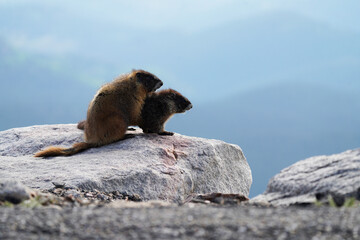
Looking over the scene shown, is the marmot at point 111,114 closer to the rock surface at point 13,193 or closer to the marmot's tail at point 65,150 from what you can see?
the marmot's tail at point 65,150

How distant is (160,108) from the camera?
9992 mm

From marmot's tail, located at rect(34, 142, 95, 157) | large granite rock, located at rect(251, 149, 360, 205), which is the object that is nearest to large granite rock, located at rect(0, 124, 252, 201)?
Answer: marmot's tail, located at rect(34, 142, 95, 157)

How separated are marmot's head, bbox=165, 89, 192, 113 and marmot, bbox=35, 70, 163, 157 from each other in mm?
590

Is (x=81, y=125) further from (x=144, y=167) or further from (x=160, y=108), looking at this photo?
(x=144, y=167)

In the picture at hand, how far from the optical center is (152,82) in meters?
10.1

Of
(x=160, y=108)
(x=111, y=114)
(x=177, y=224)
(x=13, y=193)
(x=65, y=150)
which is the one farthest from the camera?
(x=160, y=108)

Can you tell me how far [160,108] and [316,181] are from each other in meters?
4.70

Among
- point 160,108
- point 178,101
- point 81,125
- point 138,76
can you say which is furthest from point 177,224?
point 81,125

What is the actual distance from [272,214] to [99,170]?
445 cm

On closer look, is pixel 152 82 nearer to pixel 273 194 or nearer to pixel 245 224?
pixel 273 194

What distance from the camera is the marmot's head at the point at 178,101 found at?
10219 mm

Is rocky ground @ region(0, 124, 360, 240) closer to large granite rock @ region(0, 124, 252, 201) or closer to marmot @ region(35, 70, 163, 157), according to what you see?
large granite rock @ region(0, 124, 252, 201)

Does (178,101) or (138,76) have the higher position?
(138,76)

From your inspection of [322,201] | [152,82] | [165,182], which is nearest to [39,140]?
[152,82]
